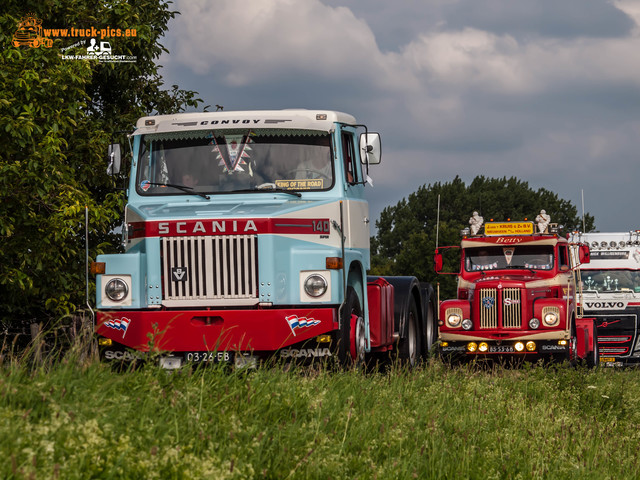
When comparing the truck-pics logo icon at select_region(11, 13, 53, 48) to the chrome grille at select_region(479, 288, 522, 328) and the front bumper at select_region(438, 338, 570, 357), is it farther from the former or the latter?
the chrome grille at select_region(479, 288, 522, 328)

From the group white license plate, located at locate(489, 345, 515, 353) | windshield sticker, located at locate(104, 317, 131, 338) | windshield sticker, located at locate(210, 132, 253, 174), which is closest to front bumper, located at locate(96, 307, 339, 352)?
windshield sticker, located at locate(104, 317, 131, 338)

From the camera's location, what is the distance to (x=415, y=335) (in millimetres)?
14078

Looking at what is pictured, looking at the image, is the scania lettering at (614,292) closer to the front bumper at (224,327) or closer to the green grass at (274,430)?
the green grass at (274,430)

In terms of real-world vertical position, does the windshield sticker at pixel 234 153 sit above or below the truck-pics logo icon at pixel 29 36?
below

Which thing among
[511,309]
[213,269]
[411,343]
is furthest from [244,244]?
[511,309]

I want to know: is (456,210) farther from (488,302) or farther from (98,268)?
(98,268)

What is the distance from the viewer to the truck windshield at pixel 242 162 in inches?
403

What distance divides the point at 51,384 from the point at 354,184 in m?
6.04

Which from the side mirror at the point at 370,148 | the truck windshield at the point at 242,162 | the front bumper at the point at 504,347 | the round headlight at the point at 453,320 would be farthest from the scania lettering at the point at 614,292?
the truck windshield at the point at 242,162

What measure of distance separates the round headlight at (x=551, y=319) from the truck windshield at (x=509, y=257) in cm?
126

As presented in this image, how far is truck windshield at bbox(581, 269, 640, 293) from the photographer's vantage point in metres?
24.8

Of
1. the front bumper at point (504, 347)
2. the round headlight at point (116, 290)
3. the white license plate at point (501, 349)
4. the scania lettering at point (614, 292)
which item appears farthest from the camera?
the scania lettering at point (614, 292)

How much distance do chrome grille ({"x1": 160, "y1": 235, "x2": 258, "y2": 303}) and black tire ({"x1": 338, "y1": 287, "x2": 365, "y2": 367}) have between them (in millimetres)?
948

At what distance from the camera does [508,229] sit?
18.5m
